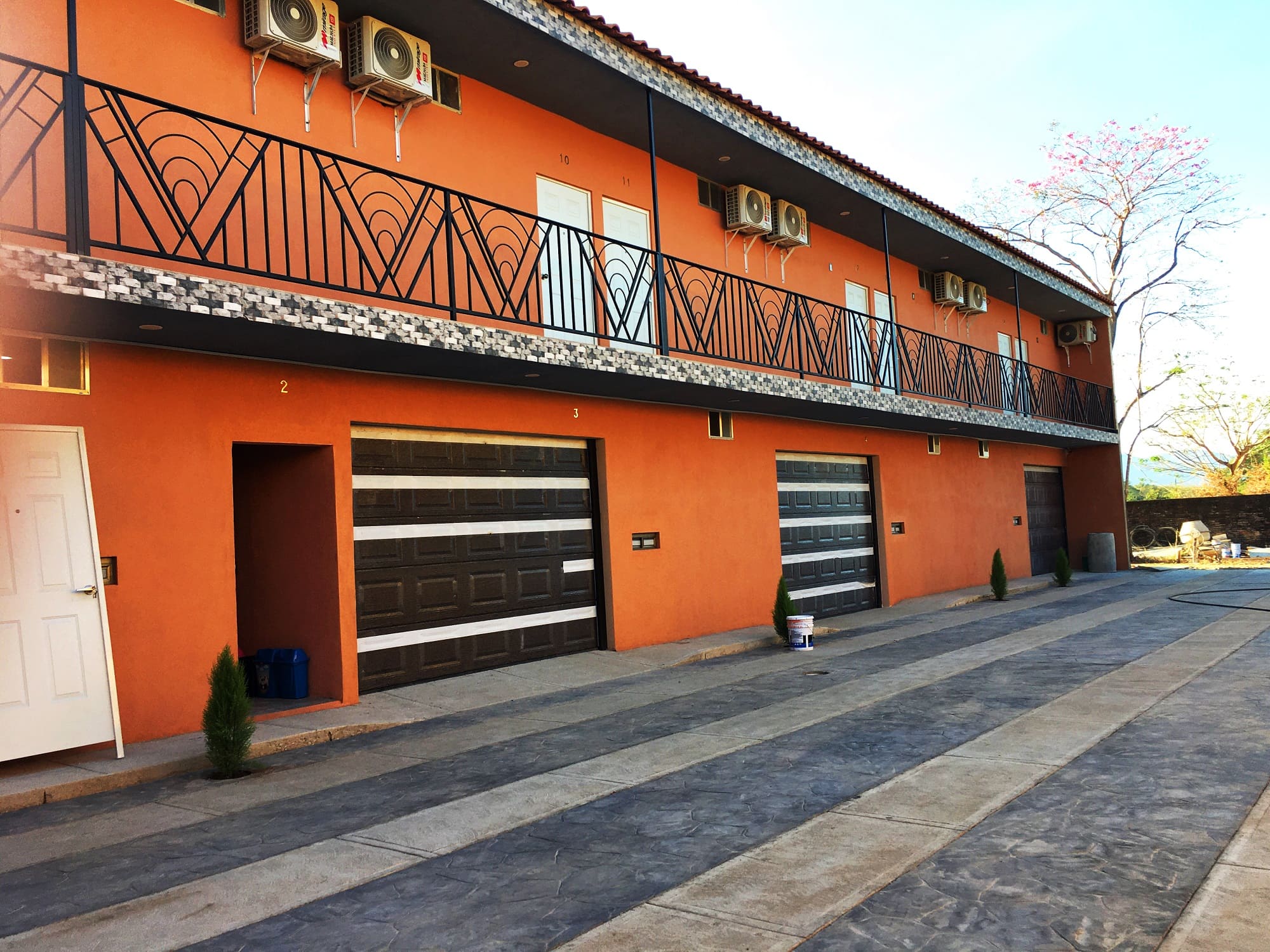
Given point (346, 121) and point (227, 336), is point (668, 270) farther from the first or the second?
point (227, 336)

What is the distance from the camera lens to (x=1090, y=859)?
3889mm

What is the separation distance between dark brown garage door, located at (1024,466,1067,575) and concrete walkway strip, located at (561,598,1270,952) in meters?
16.0

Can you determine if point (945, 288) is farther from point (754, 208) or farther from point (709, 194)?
point (709, 194)

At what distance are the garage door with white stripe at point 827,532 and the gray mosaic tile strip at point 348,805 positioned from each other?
4900mm

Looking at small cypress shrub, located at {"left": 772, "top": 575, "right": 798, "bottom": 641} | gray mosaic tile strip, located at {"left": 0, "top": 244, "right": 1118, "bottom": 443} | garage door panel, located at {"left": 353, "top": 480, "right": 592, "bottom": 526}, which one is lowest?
small cypress shrub, located at {"left": 772, "top": 575, "right": 798, "bottom": 641}

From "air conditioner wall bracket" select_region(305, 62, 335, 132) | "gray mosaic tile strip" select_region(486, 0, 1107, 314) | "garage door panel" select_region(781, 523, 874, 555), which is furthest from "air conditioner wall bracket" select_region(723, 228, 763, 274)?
"air conditioner wall bracket" select_region(305, 62, 335, 132)

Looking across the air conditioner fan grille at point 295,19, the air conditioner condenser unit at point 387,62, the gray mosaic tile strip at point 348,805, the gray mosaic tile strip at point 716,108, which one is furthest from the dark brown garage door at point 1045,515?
the air conditioner fan grille at point 295,19

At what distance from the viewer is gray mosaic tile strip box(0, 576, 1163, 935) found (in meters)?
4.12

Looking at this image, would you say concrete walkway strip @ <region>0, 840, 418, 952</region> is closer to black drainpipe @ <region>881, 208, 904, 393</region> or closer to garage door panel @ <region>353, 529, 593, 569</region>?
garage door panel @ <region>353, 529, 593, 569</region>

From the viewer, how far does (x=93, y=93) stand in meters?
6.85

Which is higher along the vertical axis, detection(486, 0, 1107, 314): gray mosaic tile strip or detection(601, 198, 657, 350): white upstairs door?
detection(486, 0, 1107, 314): gray mosaic tile strip

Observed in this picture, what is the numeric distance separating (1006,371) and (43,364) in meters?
18.5

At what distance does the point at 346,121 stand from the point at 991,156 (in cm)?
2802

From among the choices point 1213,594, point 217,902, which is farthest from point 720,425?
point 217,902
